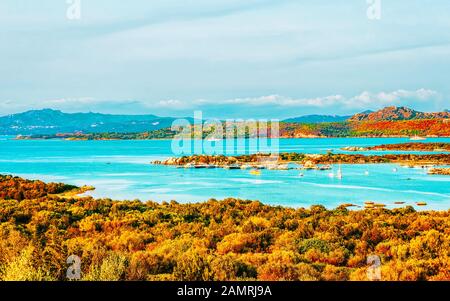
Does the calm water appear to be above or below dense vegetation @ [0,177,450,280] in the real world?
below

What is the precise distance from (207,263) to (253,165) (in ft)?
262

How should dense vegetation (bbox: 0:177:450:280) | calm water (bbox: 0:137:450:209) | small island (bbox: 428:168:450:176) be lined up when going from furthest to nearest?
1. small island (bbox: 428:168:450:176)
2. calm water (bbox: 0:137:450:209)
3. dense vegetation (bbox: 0:177:450:280)

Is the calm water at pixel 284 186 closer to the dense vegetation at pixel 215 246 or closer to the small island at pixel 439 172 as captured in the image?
the small island at pixel 439 172

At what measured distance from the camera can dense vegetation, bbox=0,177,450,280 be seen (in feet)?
34.1

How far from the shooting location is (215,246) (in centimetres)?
1565

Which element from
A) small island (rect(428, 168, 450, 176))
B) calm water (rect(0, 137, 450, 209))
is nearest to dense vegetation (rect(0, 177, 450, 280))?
calm water (rect(0, 137, 450, 209))

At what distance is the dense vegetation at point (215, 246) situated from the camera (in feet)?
34.1

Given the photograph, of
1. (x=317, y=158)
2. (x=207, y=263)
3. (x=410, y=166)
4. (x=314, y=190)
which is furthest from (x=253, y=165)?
(x=207, y=263)

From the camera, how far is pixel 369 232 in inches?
646

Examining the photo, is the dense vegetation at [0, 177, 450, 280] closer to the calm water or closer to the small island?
the calm water

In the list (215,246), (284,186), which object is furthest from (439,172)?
(215,246)

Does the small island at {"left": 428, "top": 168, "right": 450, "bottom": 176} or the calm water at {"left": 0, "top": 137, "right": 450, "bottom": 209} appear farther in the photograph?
the small island at {"left": 428, "top": 168, "right": 450, "bottom": 176}

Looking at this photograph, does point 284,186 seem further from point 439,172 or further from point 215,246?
point 215,246
